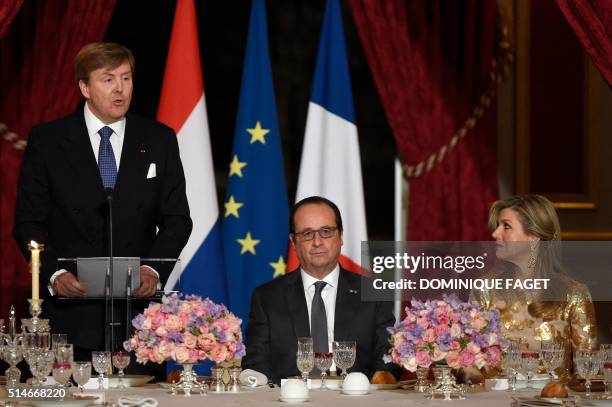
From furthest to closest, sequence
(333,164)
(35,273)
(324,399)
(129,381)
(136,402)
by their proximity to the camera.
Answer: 1. (333,164)
2. (129,381)
3. (324,399)
4. (35,273)
5. (136,402)

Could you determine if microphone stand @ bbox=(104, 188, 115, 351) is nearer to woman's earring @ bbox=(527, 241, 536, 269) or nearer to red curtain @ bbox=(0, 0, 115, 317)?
woman's earring @ bbox=(527, 241, 536, 269)

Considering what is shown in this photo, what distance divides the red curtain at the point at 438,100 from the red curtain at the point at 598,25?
5.82 ft

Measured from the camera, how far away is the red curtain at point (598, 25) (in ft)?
15.9

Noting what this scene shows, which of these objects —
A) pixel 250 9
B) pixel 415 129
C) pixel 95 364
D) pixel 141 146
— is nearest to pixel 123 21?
pixel 250 9

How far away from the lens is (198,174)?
6.36 metres

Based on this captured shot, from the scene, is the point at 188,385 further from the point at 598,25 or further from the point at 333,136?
the point at 333,136

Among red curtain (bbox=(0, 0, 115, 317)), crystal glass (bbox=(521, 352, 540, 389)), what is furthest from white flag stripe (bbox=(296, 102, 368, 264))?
crystal glass (bbox=(521, 352, 540, 389))

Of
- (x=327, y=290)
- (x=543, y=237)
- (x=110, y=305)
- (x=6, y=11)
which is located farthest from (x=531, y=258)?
(x=6, y=11)

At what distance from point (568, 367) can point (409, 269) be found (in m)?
2.25

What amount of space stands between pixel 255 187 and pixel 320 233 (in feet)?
6.11

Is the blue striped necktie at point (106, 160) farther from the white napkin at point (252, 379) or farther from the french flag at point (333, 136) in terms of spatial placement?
the french flag at point (333, 136)

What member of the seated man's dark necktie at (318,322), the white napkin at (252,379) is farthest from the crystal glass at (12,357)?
the seated man's dark necktie at (318,322)

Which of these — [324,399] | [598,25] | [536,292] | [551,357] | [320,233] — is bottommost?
[324,399]

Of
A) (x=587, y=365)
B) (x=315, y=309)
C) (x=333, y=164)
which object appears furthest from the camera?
(x=333, y=164)
